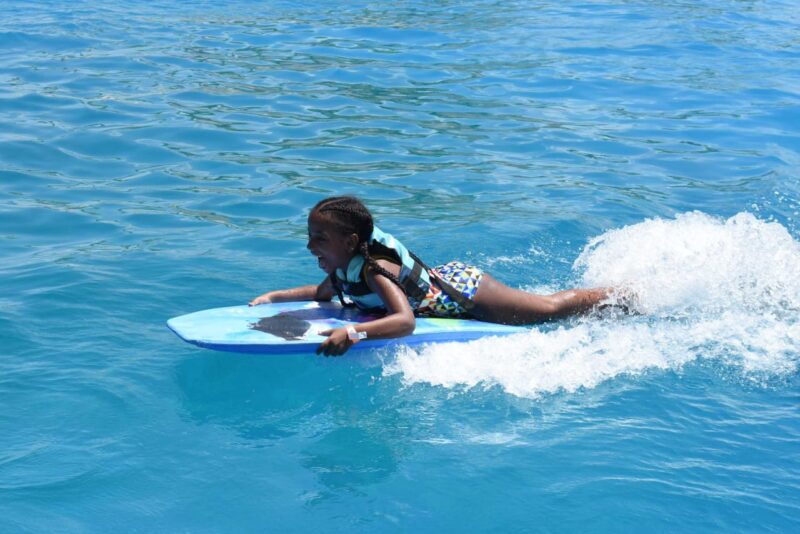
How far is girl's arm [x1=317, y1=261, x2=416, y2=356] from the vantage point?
211 inches

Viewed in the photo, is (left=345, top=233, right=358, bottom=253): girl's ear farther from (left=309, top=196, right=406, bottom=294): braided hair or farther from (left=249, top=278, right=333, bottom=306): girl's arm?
(left=249, top=278, right=333, bottom=306): girl's arm

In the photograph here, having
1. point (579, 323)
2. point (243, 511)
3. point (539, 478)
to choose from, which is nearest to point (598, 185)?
point (579, 323)

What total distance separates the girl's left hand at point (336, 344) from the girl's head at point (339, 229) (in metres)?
0.45

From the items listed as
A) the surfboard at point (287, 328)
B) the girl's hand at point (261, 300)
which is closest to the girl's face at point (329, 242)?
the surfboard at point (287, 328)

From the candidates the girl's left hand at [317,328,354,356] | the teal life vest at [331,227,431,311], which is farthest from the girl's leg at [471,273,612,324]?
the girl's left hand at [317,328,354,356]

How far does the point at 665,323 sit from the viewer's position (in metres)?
6.38

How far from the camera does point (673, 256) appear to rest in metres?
7.04

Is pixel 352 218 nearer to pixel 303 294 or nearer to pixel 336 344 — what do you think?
pixel 336 344

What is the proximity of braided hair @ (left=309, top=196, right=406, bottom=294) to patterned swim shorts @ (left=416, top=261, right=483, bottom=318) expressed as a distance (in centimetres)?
48

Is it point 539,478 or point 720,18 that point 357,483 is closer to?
point 539,478

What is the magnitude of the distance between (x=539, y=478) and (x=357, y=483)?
33.3 inches

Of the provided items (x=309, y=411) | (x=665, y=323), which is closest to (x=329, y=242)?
(x=309, y=411)

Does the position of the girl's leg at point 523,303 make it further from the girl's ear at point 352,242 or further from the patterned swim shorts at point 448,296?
the girl's ear at point 352,242

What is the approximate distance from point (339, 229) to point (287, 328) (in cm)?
64
